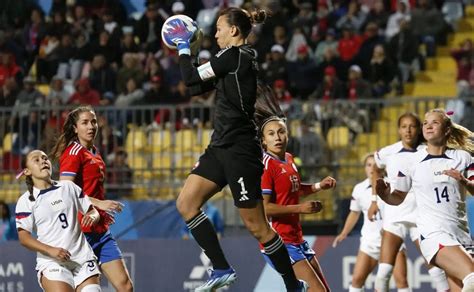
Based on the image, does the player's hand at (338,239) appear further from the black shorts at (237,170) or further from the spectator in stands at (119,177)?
the black shorts at (237,170)

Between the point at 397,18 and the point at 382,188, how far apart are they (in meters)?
11.5

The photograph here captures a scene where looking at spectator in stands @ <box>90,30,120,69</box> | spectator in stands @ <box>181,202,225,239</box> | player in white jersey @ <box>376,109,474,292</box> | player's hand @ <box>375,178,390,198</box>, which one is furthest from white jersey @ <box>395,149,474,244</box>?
spectator in stands @ <box>90,30,120,69</box>

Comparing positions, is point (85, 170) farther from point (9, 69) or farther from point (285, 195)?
point (9, 69)

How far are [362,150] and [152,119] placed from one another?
10.3 ft

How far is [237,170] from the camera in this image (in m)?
9.52

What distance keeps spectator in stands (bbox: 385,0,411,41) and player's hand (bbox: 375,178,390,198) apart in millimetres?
11036

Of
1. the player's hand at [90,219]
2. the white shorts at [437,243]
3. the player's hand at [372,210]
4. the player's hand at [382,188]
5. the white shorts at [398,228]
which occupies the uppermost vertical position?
the player's hand at [382,188]

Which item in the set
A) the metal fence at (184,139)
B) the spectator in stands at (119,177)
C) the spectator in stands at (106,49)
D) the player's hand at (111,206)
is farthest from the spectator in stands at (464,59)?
the player's hand at (111,206)

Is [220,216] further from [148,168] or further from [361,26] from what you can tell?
[361,26]

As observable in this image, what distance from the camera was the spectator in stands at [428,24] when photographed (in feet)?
71.2

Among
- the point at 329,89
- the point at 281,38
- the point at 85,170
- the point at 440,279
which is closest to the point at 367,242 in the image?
the point at 440,279

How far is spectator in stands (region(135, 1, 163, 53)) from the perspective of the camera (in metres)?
23.2

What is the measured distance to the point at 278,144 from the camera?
11141mm

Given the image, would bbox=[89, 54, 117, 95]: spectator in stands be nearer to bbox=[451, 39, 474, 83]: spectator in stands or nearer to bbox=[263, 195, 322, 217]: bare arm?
bbox=[451, 39, 474, 83]: spectator in stands
